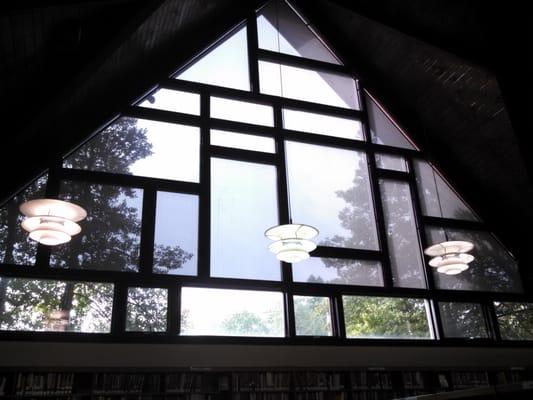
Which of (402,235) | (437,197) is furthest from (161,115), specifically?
(437,197)

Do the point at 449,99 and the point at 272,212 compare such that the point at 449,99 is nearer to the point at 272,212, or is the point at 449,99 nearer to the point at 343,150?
the point at 343,150

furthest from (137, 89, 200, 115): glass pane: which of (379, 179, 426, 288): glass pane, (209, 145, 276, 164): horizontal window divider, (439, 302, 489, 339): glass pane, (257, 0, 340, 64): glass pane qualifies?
(439, 302, 489, 339): glass pane

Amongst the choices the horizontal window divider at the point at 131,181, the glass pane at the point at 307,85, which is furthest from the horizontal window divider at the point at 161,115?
the glass pane at the point at 307,85

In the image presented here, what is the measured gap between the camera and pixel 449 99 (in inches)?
298

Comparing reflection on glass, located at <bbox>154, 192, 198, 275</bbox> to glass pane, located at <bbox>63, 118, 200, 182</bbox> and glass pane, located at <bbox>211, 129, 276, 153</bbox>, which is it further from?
glass pane, located at <bbox>211, 129, 276, 153</bbox>

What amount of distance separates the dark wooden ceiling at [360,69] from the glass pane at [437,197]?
21 cm

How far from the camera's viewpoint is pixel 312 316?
20.7 ft

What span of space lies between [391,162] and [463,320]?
8.76ft

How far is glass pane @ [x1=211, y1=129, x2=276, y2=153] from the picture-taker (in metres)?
6.90

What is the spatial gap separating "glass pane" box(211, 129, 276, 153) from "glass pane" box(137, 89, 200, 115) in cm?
47

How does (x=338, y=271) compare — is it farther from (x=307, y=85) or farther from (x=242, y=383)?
(x=307, y=85)

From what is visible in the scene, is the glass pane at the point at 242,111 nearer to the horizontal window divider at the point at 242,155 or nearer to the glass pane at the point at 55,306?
the horizontal window divider at the point at 242,155

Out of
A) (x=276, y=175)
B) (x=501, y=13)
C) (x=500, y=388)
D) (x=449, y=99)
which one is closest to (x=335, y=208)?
(x=276, y=175)

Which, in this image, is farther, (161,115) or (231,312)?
(161,115)
